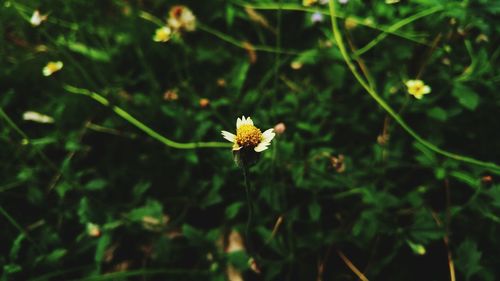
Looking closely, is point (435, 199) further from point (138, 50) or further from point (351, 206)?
point (138, 50)

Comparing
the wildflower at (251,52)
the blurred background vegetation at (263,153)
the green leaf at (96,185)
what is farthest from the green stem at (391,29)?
the green leaf at (96,185)

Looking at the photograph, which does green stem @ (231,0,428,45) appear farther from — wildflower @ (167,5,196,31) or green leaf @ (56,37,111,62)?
green leaf @ (56,37,111,62)

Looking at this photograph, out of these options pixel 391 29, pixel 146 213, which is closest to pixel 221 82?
pixel 146 213

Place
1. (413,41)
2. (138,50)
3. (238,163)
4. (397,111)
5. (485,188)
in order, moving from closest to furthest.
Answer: (238,163), (485,188), (397,111), (413,41), (138,50)

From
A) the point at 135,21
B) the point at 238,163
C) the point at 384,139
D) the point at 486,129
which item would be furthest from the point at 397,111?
the point at 135,21

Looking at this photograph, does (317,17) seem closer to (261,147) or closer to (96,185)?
(261,147)

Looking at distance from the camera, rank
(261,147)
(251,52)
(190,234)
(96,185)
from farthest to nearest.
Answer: (251,52) → (96,185) → (190,234) → (261,147)

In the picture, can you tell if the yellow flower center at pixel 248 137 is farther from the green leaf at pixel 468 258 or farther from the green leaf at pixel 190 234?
the green leaf at pixel 468 258
